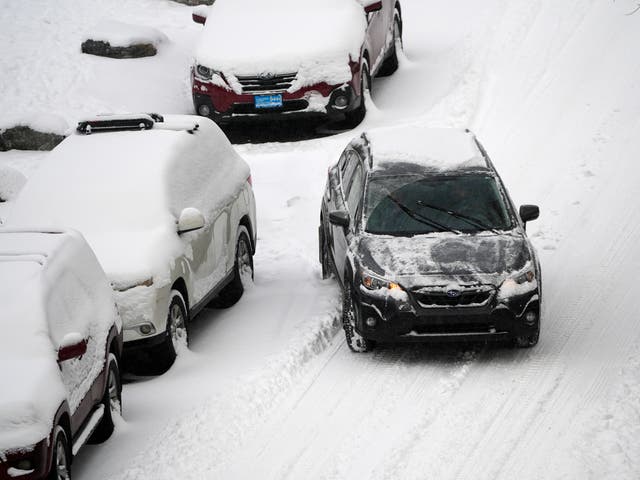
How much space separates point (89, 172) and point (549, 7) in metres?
10.8

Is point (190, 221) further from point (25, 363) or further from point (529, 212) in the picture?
point (25, 363)

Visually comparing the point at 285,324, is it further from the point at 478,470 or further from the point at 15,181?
the point at 15,181

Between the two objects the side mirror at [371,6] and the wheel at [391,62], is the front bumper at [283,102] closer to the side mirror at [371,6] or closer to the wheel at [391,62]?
the side mirror at [371,6]

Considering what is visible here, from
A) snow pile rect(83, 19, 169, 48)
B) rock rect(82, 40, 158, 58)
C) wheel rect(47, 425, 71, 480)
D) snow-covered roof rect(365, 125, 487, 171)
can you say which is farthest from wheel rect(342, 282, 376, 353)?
snow pile rect(83, 19, 169, 48)

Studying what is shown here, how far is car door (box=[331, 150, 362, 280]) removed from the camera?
10.4 metres

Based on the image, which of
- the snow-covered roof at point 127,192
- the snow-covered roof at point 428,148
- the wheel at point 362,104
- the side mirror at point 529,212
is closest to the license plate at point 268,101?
the wheel at point 362,104

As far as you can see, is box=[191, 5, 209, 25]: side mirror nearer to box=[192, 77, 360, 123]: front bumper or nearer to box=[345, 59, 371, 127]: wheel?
box=[192, 77, 360, 123]: front bumper

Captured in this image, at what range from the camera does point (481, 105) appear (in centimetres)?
1633

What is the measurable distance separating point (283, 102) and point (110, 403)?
7.71m

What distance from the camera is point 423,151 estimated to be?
426 inches

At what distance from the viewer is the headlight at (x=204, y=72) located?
50.8ft

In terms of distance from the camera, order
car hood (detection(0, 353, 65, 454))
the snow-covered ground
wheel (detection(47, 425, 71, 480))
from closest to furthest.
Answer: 1. car hood (detection(0, 353, 65, 454))
2. wheel (detection(47, 425, 71, 480))
3. the snow-covered ground

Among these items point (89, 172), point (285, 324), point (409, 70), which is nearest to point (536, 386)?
point (285, 324)

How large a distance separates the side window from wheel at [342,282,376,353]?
100 cm
